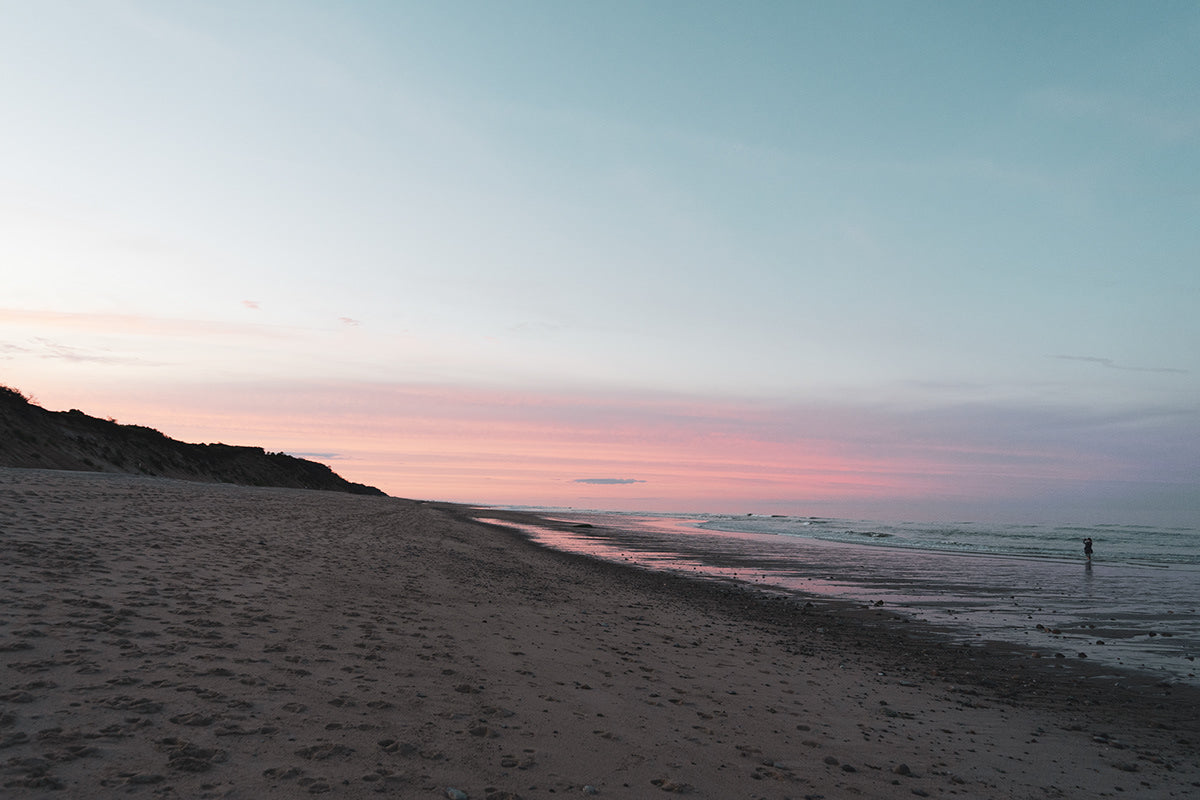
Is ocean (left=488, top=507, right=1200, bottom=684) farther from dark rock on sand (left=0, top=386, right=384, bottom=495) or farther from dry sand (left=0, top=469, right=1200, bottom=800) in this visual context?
dark rock on sand (left=0, top=386, right=384, bottom=495)

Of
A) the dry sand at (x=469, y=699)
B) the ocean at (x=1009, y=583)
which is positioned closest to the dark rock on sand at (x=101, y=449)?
the dry sand at (x=469, y=699)

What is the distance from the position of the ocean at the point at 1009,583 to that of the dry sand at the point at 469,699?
2778 millimetres

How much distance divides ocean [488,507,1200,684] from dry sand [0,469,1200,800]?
109 inches

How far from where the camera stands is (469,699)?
7410 millimetres

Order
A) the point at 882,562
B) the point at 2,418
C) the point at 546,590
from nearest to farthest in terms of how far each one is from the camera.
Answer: the point at 546,590 < the point at 882,562 < the point at 2,418

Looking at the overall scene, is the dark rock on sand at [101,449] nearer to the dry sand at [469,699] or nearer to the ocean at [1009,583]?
the dry sand at [469,699]

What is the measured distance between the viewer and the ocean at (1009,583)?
14297 mm

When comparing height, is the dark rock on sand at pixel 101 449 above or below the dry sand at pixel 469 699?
above

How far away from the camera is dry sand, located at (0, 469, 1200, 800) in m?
5.24

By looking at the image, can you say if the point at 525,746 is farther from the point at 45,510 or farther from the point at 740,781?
the point at 45,510

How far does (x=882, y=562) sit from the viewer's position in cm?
3312

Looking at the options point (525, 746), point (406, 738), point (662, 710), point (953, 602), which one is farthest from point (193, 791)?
point (953, 602)

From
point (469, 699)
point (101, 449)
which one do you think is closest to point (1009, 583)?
point (469, 699)

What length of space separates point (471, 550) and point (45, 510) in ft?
46.4
